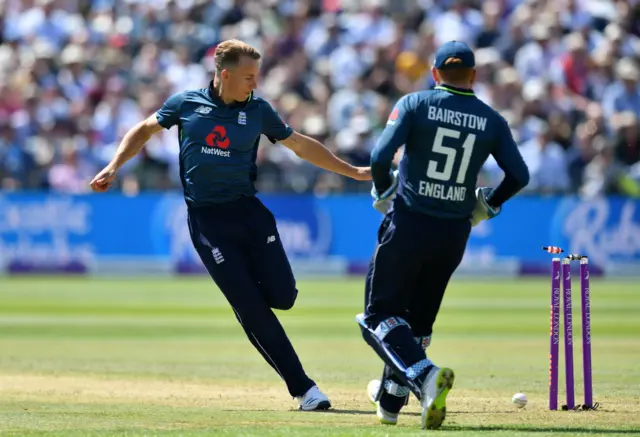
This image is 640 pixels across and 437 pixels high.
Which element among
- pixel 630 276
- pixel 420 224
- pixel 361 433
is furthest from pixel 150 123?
pixel 630 276

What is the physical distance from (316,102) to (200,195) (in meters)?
15.6

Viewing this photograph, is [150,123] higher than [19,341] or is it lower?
higher

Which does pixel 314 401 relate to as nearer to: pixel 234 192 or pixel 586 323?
pixel 234 192

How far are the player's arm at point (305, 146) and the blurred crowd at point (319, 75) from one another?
13.0 metres

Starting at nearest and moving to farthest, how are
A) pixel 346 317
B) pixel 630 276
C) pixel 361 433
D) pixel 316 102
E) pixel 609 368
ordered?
1. pixel 361 433
2. pixel 609 368
3. pixel 346 317
4. pixel 630 276
5. pixel 316 102

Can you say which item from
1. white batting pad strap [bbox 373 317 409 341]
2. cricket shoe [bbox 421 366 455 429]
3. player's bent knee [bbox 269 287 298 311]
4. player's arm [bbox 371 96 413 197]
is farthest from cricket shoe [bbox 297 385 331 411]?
player's arm [bbox 371 96 413 197]

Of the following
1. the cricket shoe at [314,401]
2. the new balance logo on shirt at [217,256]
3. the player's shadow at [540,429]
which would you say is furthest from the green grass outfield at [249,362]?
the new balance logo on shirt at [217,256]

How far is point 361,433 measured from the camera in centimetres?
712

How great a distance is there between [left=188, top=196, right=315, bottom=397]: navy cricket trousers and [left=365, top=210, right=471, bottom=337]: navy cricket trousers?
1.01 m

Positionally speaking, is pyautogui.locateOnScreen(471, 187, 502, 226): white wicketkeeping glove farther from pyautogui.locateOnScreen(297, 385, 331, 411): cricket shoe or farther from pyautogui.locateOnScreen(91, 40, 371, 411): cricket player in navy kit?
pyautogui.locateOnScreen(297, 385, 331, 411): cricket shoe

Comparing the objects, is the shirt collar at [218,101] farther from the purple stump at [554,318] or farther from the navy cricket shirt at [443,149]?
the purple stump at [554,318]

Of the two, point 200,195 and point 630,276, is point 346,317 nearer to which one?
point 630,276

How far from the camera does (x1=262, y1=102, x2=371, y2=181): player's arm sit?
8664 mm

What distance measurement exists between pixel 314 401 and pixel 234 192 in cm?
143
